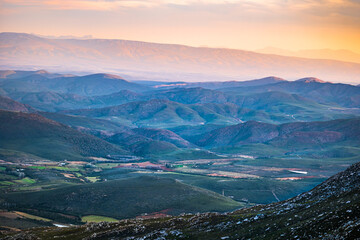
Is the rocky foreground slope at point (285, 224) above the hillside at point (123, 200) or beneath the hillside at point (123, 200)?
above

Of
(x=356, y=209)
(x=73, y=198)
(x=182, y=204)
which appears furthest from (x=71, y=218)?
(x=356, y=209)

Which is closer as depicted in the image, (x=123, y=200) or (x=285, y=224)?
(x=285, y=224)

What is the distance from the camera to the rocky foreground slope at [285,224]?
31.8 meters

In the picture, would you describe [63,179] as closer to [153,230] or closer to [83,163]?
[83,163]

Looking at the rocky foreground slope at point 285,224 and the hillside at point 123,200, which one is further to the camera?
the hillside at point 123,200

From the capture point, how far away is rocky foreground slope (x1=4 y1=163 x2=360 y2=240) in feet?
104

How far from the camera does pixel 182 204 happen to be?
106 metres

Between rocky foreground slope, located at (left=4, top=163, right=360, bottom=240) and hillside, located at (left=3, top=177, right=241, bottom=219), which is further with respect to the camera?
hillside, located at (left=3, top=177, right=241, bottom=219)

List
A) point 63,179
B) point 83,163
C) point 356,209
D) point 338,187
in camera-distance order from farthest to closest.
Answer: point 83,163 < point 63,179 < point 338,187 < point 356,209

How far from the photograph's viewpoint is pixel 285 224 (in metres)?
37.0

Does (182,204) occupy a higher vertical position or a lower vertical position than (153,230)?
lower

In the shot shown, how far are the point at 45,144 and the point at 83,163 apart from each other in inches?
1072

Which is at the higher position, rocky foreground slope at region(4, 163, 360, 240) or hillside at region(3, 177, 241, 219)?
rocky foreground slope at region(4, 163, 360, 240)

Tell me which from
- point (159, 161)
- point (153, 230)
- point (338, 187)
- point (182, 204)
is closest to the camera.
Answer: point (338, 187)
